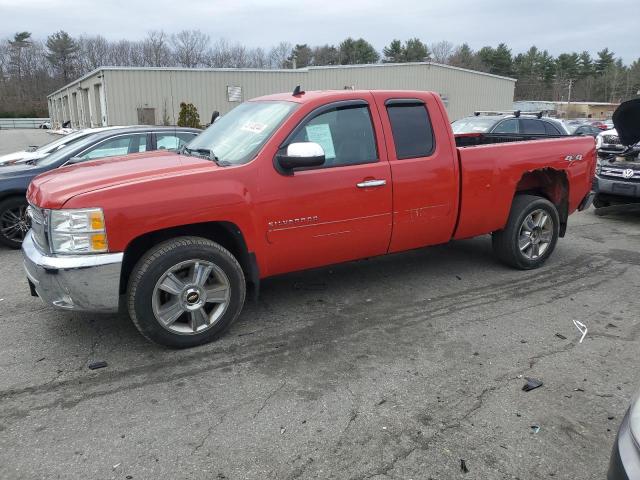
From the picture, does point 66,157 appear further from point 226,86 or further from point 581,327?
point 226,86

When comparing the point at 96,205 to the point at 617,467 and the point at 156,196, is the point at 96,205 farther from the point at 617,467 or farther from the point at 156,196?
the point at 617,467

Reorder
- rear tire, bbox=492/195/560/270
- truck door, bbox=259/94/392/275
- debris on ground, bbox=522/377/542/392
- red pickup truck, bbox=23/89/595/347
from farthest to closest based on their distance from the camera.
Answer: rear tire, bbox=492/195/560/270
truck door, bbox=259/94/392/275
red pickup truck, bbox=23/89/595/347
debris on ground, bbox=522/377/542/392

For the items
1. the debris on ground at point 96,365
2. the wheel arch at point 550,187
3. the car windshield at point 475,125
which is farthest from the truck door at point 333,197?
the car windshield at point 475,125

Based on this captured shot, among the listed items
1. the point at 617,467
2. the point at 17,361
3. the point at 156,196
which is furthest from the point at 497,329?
the point at 17,361

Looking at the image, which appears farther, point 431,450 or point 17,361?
point 17,361

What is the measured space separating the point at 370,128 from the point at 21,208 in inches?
197

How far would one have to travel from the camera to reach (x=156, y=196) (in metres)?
3.66

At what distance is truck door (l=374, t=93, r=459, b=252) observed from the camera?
15.3ft

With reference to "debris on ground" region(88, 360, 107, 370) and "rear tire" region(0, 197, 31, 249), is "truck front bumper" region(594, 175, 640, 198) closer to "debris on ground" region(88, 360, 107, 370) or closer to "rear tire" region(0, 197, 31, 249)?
"debris on ground" region(88, 360, 107, 370)

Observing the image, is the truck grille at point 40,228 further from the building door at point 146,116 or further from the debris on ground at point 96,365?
the building door at point 146,116

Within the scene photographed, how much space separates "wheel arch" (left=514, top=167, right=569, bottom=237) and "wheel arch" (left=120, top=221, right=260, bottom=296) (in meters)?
3.30

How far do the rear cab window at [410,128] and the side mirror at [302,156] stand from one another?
3.18ft

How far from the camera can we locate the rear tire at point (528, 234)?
5.67 metres

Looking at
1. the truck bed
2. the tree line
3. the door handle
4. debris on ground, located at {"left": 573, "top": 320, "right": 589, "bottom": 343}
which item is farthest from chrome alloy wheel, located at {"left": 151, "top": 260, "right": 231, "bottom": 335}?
the tree line
